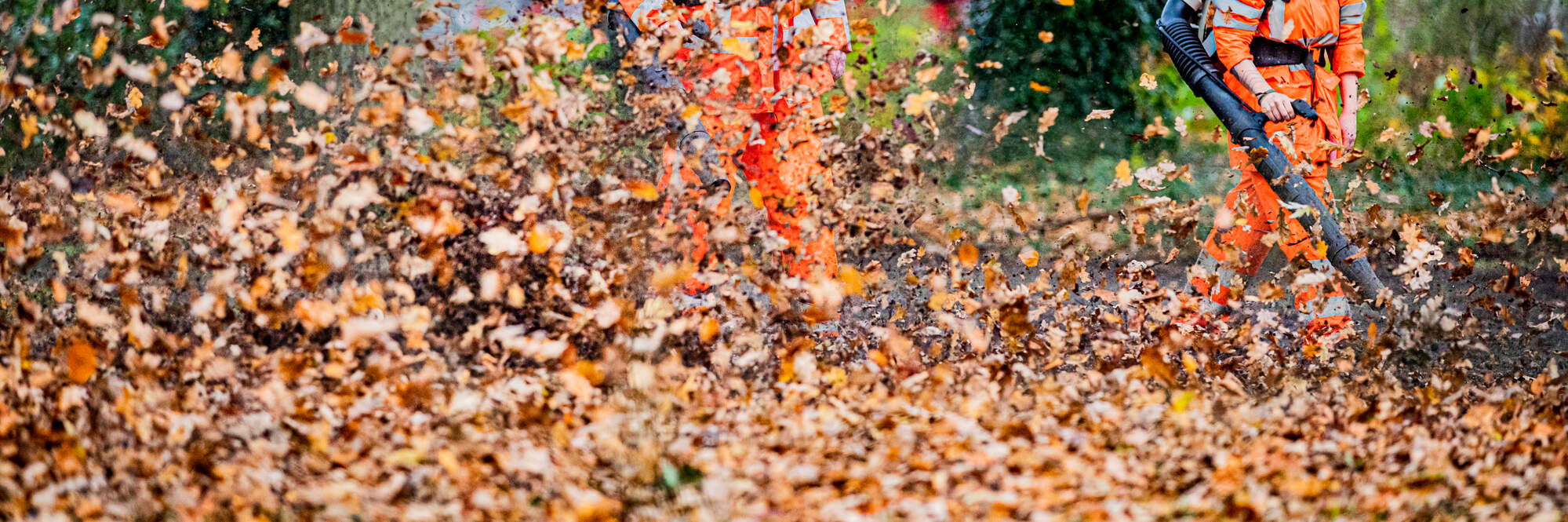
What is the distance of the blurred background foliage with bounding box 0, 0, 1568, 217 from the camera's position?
4621mm

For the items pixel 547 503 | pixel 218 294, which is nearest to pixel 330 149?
pixel 218 294

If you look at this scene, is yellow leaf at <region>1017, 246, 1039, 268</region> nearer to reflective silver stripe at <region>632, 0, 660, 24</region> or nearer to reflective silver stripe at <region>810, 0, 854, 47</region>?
reflective silver stripe at <region>810, 0, 854, 47</region>

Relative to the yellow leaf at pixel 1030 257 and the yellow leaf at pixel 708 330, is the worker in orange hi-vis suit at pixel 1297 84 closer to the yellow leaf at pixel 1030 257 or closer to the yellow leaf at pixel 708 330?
the yellow leaf at pixel 1030 257

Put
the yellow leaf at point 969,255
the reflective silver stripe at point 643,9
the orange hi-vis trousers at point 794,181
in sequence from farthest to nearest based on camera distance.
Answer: the yellow leaf at point 969,255 → the orange hi-vis trousers at point 794,181 → the reflective silver stripe at point 643,9

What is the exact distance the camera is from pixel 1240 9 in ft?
A: 15.8

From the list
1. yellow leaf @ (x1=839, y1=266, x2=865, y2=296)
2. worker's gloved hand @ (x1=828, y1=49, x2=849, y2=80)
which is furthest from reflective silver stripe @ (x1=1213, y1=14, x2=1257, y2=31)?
yellow leaf @ (x1=839, y1=266, x2=865, y2=296)

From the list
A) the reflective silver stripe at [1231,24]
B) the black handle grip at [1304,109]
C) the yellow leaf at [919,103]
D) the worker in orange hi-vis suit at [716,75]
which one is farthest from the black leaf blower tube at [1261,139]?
the worker in orange hi-vis suit at [716,75]

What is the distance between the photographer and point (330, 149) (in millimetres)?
4688

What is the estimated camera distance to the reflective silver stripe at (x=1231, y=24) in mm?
4824

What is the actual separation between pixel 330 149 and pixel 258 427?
1412 millimetres

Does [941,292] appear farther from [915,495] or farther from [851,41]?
[915,495]

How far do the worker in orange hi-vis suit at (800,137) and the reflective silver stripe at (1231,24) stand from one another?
1.74m

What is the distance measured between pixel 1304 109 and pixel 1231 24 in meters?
0.53

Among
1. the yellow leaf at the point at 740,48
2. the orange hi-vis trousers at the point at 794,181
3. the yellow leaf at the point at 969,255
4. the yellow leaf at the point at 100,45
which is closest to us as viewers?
the yellow leaf at the point at 100,45
